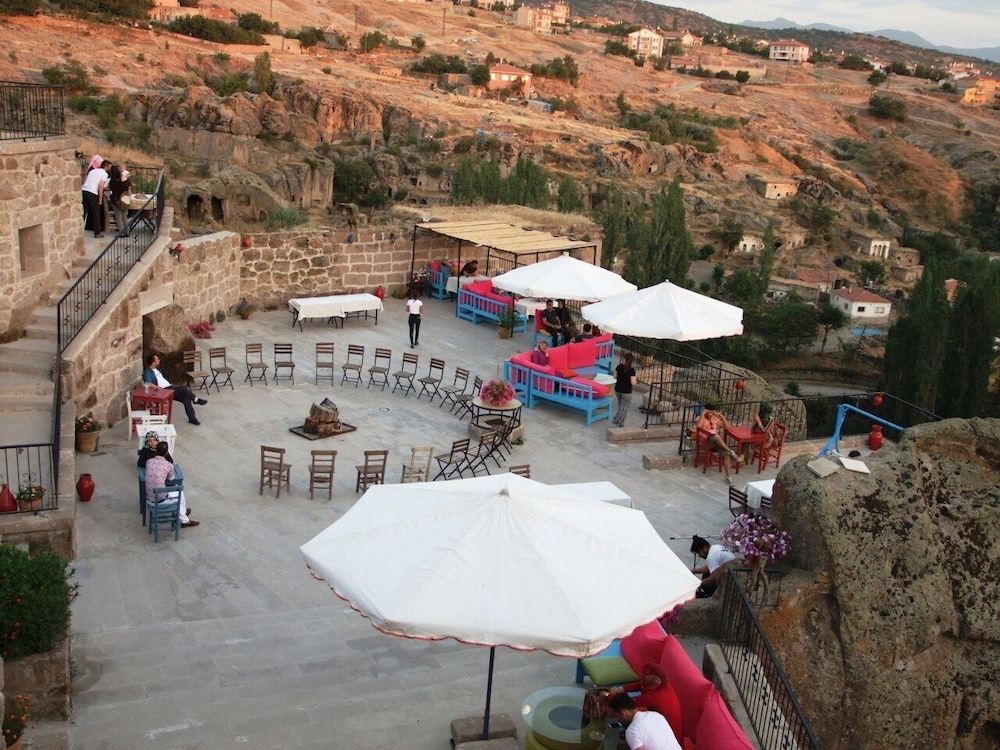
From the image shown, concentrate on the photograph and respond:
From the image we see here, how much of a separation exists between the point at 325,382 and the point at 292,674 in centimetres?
845

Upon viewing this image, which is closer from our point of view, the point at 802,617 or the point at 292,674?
the point at 292,674

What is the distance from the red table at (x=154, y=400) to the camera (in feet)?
42.2

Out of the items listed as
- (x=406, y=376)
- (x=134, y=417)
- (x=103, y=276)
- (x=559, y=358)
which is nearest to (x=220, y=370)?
(x=103, y=276)

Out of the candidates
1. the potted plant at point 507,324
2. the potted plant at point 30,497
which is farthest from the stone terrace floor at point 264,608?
the potted plant at point 507,324

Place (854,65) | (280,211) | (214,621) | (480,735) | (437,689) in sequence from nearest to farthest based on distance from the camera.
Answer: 1. (480,735)
2. (437,689)
3. (214,621)
4. (280,211)
5. (854,65)

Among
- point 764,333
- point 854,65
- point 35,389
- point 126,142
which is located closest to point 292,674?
point 35,389

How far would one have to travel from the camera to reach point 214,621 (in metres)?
8.75

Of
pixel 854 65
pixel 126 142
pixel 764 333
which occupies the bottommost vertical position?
pixel 764 333

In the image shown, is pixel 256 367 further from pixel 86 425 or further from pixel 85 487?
pixel 85 487

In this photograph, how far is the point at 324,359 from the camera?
1716 centimetres

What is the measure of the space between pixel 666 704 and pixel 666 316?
9.33 m

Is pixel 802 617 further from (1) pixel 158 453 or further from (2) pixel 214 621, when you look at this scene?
(1) pixel 158 453

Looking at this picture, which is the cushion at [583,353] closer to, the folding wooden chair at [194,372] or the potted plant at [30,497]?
the folding wooden chair at [194,372]

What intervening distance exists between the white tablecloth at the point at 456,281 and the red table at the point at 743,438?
8.42 m
